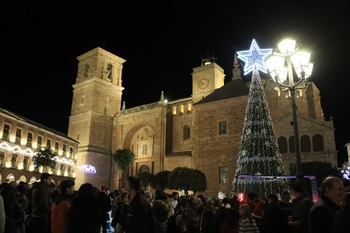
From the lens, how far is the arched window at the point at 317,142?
26.3 metres

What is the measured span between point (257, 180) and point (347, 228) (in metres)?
14.7

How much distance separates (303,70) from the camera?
30.4 ft

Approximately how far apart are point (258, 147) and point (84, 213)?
1441 centimetres

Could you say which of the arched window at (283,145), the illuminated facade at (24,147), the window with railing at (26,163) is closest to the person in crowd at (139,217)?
the arched window at (283,145)

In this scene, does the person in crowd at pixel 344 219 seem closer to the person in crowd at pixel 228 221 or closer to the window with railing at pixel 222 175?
the person in crowd at pixel 228 221

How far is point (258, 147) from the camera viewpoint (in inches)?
684

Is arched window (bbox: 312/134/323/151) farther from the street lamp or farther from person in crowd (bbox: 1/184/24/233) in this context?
person in crowd (bbox: 1/184/24/233)

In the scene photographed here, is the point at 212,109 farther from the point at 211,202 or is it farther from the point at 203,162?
the point at 211,202

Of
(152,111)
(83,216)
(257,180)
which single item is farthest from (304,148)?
(83,216)

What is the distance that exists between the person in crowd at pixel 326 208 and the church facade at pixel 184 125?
2136 centimetres

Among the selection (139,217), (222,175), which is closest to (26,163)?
(222,175)

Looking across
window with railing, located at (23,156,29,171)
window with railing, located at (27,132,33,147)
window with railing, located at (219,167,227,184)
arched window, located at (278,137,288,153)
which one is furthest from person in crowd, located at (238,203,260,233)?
window with railing, located at (27,132,33,147)

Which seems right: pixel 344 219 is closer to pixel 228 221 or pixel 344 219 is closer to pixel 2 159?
pixel 228 221

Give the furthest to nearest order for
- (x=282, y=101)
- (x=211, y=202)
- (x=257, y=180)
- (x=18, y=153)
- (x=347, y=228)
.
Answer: (x=282, y=101) → (x=18, y=153) → (x=257, y=180) → (x=211, y=202) → (x=347, y=228)
